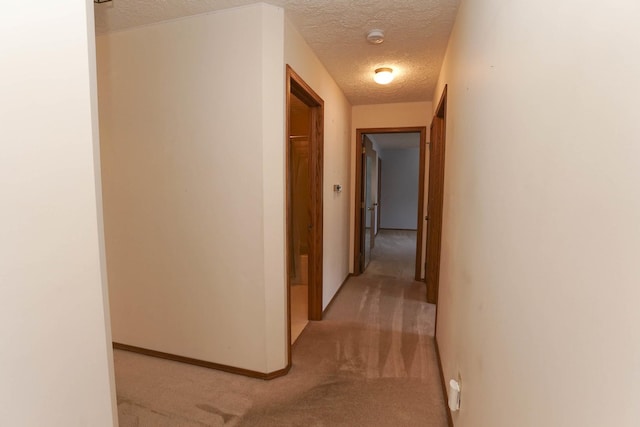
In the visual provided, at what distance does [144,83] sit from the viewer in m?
2.12

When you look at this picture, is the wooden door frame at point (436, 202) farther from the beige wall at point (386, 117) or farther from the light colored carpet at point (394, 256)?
the light colored carpet at point (394, 256)

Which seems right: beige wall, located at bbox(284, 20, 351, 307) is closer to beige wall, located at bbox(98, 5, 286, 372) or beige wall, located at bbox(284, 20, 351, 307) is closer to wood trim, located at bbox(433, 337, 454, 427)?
beige wall, located at bbox(98, 5, 286, 372)

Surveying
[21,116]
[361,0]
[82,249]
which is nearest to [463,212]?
[361,0]

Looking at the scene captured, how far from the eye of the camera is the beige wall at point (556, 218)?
0.46 metres

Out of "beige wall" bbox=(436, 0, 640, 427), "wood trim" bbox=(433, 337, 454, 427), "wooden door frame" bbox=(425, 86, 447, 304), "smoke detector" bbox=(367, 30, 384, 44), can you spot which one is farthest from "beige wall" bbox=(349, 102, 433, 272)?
"beige wall" bbox=(436, 0, 640, 427)

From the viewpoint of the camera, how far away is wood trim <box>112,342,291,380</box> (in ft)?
6.89

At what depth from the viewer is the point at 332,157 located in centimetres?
324

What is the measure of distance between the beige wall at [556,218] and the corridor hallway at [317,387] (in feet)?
2.35

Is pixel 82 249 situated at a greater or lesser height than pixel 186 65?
lesser

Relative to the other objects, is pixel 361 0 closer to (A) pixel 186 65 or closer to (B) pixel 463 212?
(A) pixel 186 65

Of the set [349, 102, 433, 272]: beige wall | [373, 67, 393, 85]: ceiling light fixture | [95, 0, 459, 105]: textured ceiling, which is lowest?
[349, 102, 433, 272]: beige wall

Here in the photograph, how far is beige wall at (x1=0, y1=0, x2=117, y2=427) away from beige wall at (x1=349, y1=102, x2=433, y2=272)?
11.6ft

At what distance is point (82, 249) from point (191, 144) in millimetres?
1376

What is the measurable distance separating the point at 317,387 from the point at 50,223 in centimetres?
183
